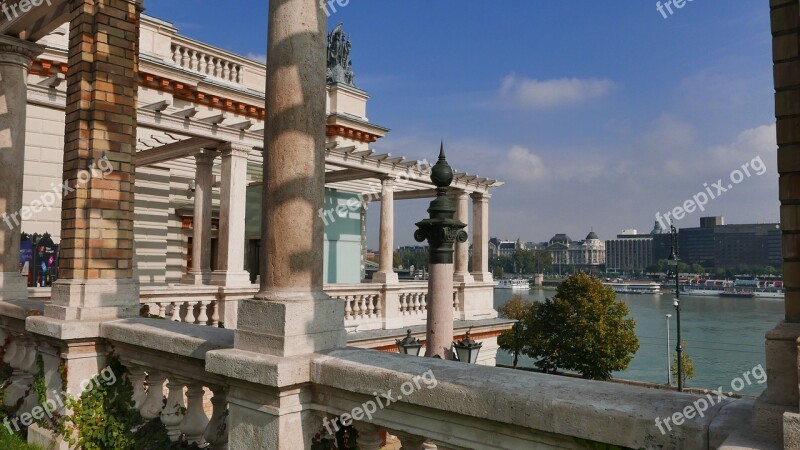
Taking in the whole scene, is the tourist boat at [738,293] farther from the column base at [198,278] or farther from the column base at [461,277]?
the column base at [198,278]

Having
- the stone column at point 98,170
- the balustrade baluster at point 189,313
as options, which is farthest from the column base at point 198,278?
the stone column at point 98,170

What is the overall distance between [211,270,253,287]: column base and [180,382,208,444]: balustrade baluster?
8.36m

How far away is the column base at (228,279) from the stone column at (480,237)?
9142mm

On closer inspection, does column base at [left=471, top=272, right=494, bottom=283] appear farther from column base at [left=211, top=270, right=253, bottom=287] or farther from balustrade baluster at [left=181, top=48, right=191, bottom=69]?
balustrade baluster at [left=181, top=48, right=191, bottom=69]

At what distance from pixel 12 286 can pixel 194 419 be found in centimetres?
433

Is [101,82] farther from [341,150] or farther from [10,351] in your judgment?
[341,150]

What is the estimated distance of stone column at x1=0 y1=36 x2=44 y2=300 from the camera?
662 centimetres

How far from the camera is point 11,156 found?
6672 mm

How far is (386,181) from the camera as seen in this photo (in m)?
16.5

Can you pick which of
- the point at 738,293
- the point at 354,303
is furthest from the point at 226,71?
the point at 738,293

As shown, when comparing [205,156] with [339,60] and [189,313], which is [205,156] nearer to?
[189,313]

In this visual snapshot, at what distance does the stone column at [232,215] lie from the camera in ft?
40.7

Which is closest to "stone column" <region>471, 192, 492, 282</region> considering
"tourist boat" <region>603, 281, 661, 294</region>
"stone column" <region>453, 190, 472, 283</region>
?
"stone column" <region>453, 190, 472, 283</region>

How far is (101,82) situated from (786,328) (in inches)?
220
